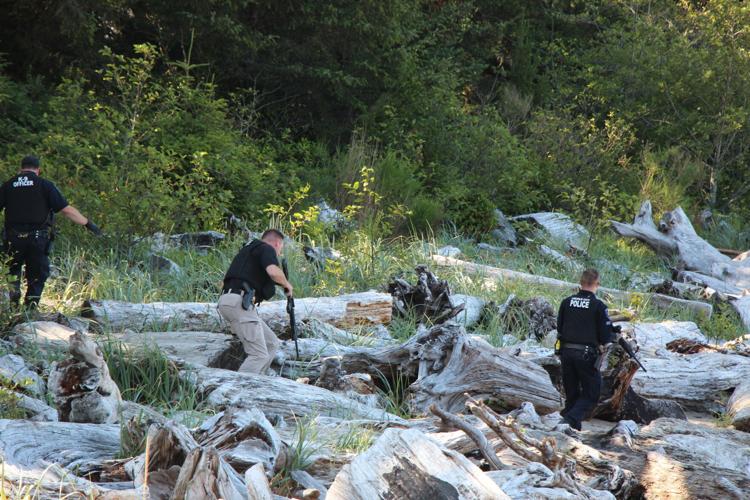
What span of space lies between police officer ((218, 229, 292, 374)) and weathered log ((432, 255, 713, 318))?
15.1 feet

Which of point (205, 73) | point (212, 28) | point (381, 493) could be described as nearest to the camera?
point (381, 493)

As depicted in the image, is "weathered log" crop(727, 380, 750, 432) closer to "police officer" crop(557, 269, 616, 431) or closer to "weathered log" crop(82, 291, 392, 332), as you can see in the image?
"police officer" crop(557, 269, 616, 431)

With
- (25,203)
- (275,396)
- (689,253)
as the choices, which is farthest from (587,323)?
(689,253)

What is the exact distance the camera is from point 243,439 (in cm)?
442

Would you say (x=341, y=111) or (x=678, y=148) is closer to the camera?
(x=341, y=111)

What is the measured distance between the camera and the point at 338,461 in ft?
14.5

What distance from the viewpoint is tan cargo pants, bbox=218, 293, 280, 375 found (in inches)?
286

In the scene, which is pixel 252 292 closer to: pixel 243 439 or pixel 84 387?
pixel 84 387

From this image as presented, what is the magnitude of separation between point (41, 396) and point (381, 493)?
293 centimetres

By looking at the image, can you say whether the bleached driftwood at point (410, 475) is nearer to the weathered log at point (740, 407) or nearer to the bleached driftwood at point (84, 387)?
the bleached driftwood at point (84, 387)

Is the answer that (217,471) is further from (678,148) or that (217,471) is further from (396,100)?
(678,148)

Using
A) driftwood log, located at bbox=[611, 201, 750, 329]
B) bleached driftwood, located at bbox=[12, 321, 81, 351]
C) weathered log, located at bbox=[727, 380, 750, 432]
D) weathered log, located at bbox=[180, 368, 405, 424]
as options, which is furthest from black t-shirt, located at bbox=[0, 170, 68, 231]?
driftwood log, located at bbox=[611, 201, 750, 329]

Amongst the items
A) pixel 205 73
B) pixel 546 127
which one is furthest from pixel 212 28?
pixel 546 127

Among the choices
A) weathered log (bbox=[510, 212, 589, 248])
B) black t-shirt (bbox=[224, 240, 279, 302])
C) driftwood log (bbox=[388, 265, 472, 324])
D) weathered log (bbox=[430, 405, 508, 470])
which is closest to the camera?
weathered log (bbox=[430, 405, 508, 470])
